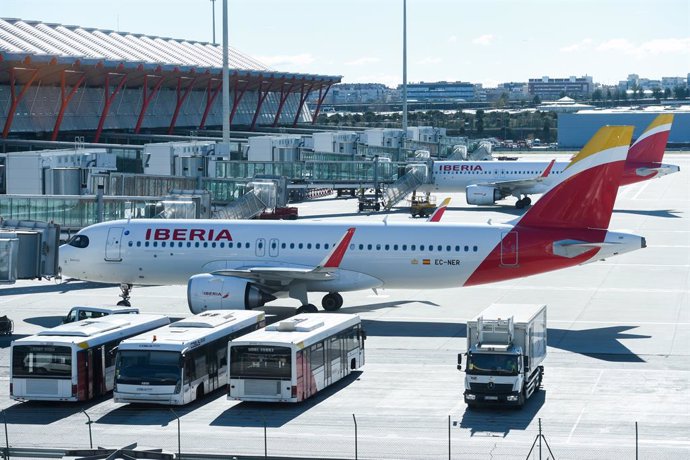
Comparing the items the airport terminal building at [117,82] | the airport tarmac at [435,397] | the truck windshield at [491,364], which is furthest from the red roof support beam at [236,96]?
the truck windshield at [491,364]

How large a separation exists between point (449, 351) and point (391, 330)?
5.08 meters

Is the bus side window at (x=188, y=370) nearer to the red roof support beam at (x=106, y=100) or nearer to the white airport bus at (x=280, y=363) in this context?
the white airport bus at (x=280, y=363)

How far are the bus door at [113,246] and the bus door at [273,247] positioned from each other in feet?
23.0

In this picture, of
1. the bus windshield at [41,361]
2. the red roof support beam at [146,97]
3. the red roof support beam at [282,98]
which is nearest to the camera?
the bus windshield at [41,361]

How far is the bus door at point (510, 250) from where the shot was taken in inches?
1992

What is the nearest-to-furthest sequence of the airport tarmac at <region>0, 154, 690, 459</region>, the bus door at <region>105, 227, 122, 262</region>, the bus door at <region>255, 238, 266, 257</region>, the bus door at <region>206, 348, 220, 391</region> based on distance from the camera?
1. the airport tarmac at <region>0, 154, 690, 459</region>
2. the bus door at <region>206, 348, 220, 391</region>
3. the bus door at <region>255, 238, 266, 257</region>
4. the bus door at <region>105, 227, 122, 262</region>

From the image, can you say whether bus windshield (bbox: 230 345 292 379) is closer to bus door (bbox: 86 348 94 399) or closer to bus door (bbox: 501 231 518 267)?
bus door (bbox: 86 348 94 399)

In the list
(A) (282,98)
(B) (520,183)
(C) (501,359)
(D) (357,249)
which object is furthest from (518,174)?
(A) (282,98)

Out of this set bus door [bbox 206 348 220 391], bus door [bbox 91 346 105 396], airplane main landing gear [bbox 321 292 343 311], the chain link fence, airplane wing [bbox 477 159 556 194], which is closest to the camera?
the chain link fence

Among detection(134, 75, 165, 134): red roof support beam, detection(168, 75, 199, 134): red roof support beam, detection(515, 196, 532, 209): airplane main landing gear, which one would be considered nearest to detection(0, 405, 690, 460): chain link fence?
detection(515, 196, 532, 209): airplane main landing gear

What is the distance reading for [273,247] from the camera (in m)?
52.3

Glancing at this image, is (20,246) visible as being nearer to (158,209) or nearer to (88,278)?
(88,278)

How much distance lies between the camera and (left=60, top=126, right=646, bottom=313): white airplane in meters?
50.3

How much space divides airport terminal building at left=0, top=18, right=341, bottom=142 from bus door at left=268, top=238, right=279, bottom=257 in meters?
59.5
